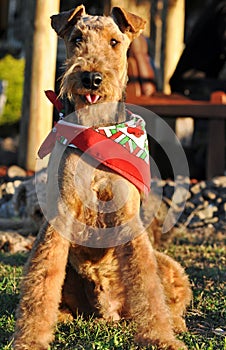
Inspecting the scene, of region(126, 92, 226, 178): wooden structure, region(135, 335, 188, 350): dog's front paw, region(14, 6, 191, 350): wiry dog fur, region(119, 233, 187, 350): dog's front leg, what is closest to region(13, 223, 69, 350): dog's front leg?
region(14, 6, 191, 350): wiry dog fur

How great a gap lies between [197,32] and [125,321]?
6202 mm

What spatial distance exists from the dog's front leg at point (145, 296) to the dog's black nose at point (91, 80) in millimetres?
803

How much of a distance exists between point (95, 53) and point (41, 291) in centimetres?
123

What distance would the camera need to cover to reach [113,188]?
3.30 metres

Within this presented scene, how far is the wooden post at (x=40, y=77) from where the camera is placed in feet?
23.0

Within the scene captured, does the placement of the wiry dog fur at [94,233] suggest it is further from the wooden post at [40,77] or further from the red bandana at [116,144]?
the wooden post at [40,77]

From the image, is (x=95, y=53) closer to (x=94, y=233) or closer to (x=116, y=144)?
(x=116, y=144)

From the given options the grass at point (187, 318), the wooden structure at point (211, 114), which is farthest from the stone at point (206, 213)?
the grass at point (187, 318)

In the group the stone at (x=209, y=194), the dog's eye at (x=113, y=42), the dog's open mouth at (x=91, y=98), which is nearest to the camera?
the dog's open mouth at (x=91, y=98)

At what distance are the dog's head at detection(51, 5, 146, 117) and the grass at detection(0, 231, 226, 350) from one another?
1222 mm

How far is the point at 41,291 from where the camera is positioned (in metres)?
3.11

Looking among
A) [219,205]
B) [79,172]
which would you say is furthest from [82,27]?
[219,205]

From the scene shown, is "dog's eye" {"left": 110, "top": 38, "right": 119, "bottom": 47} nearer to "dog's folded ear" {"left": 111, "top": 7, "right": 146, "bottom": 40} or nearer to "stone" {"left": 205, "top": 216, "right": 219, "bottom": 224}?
"dog's folded ear" {"left": 111, "top": 7, "right": 146, "bottom": 40}

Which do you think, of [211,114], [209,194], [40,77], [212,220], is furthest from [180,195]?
[40,77]
